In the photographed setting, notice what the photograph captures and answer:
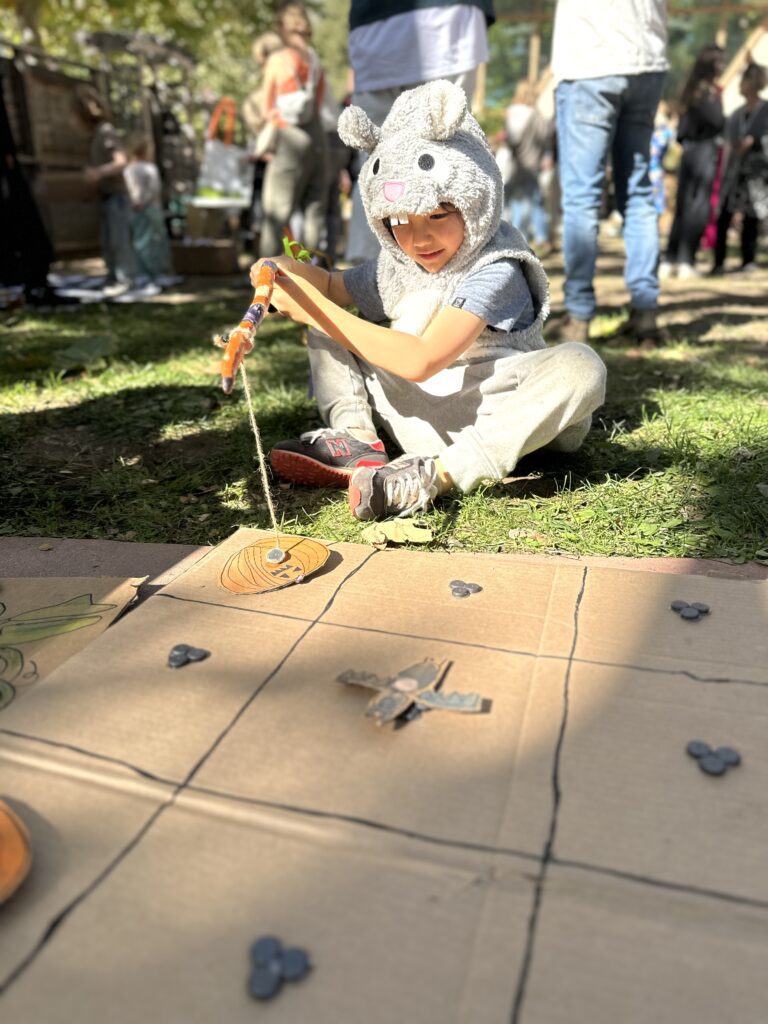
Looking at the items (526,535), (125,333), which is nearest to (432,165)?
(526,535)

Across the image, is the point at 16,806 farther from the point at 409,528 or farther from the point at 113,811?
the point at 409,528

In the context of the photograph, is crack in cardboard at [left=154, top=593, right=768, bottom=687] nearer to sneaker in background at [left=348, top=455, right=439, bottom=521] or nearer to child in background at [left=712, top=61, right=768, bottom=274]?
sneaker in background at [left=348, top=455, right=439, bottom=521]

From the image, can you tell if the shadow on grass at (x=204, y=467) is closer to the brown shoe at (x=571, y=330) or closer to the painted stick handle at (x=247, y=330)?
the brown shoe at (x=571, y=330)

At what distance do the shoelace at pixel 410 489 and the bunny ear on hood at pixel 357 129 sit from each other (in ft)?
2.52

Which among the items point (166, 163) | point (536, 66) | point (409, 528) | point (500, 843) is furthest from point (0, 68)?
point (536, 66)

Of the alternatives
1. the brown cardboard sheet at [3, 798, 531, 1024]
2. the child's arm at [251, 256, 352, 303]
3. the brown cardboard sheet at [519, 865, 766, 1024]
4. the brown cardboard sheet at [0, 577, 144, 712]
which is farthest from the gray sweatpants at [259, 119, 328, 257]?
the brown cardboard sheet at [519, 865, 766, 1024]

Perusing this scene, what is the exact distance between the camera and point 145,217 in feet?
19.8

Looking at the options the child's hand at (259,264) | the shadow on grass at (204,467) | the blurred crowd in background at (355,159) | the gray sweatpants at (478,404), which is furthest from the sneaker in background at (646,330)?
the child's hand at (259,264)

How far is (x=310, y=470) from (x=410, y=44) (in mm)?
1948

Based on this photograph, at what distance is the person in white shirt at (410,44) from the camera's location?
126 inches

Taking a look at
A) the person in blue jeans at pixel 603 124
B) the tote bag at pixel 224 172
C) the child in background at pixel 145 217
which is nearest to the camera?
the person in blue jeans at pixel 603 124

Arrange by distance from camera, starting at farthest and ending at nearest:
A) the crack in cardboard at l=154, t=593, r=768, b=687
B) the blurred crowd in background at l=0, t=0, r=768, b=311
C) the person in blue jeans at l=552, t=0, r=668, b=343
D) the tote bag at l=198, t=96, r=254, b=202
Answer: the tote bag at l=198, t=96, r=254, b=202
the blurred crowd in background at l=0, t=0, r=768, b=311
the person in blue jeans at l=552, t=0, r=668, b=343
the crack in cardboard at l=154, t=593, r=768, b=687

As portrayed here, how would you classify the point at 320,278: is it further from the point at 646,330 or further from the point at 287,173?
the point at 287,173

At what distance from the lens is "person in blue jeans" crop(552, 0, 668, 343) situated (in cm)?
319
